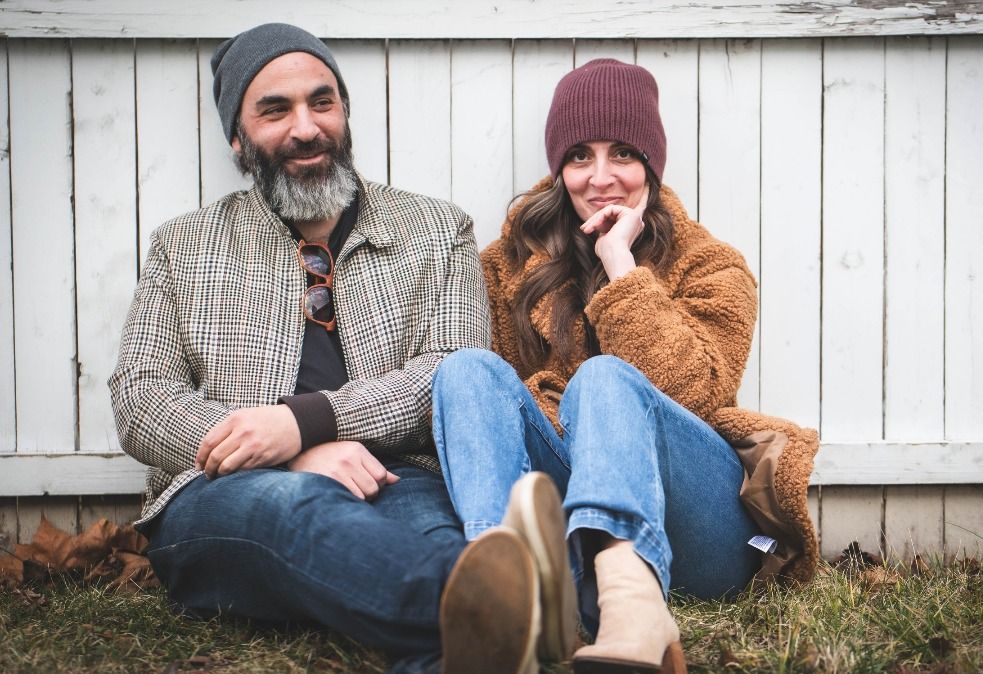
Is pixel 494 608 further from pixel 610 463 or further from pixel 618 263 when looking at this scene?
pixel 618 263

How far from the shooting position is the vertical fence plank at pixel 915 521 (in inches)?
118

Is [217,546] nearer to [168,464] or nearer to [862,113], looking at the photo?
[168,464]

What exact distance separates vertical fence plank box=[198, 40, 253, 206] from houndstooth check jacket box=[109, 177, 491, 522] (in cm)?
32

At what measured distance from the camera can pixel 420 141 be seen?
9.68 ft

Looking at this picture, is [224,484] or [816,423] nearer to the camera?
[224,484]

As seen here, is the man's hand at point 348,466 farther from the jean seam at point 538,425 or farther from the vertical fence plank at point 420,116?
the vertical fence plank at point 420,116

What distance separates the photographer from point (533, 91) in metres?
2.94

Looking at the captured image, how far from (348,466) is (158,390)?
0.57 m

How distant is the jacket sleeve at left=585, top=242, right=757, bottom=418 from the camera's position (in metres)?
2.24

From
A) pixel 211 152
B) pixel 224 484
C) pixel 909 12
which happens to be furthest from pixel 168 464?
pixel 909 12

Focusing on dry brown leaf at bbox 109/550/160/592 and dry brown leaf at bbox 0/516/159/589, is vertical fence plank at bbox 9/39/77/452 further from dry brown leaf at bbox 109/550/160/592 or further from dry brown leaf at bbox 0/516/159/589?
dry brown leaf at bbox 109/550/160/592

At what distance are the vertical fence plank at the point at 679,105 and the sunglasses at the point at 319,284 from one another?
1.14 metres

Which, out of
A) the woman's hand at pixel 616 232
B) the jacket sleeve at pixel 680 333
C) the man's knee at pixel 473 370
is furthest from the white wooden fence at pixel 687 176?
the man's knee at pixel 473 370

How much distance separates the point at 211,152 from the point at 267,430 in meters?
1.21
